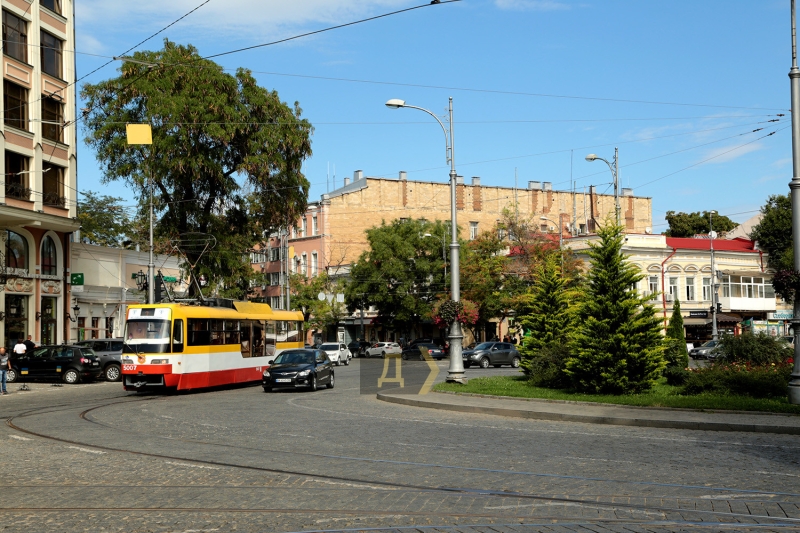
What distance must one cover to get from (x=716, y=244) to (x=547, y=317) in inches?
1874

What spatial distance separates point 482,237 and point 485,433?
2095 inches

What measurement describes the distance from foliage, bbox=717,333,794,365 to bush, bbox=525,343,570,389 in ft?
16.2

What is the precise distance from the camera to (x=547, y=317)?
104ft

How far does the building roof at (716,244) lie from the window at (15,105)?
47.9m

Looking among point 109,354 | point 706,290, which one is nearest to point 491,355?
point 109,354

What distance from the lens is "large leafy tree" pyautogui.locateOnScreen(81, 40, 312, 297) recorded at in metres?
42.6

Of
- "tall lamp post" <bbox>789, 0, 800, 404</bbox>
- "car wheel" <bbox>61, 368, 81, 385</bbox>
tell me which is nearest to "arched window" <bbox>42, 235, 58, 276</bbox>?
"car wheel" <bbox>61, 368, 81, 385</bbox>

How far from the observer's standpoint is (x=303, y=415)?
21.1 m

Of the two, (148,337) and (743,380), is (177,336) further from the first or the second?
(743,380)

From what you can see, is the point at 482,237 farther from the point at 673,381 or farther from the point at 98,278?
the point at 673,381

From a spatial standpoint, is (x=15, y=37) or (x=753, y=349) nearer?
(x=753, y=349)

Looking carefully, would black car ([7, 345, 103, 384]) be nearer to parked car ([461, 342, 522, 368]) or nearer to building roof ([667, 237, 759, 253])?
parked car ([461, 342, 522, 368])

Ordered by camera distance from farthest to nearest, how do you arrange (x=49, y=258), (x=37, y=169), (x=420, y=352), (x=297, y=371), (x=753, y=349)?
(x=420, y=352)
(x=49, y=258)
(x=37, y=169)
(x=297, y=371)
(x=753, y=349)

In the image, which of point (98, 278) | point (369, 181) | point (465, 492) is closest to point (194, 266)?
point (98, 278)
